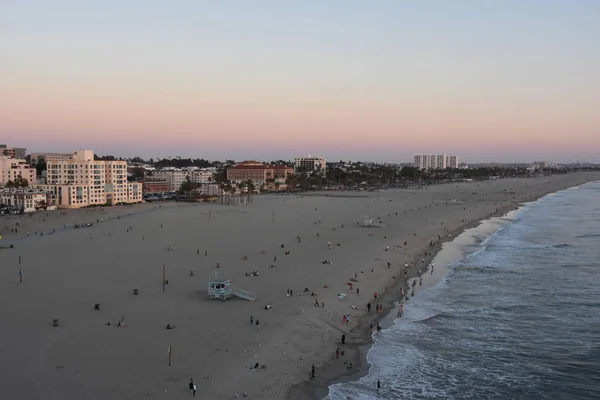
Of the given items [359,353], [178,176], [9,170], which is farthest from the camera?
[178,176]

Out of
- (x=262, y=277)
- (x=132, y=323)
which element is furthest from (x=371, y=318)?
(x=132, y=323)

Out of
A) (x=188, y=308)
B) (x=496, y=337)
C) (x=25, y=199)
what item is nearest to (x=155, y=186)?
(x=25, y=199)

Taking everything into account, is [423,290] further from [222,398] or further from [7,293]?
[7,293]

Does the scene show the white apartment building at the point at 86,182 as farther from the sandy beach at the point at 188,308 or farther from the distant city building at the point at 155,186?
the sandy beach at the point at 188,308

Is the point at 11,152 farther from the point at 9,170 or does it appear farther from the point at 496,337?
the point at 496,337

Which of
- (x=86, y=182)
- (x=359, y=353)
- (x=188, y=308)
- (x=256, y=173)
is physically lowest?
(x=359, y=353)

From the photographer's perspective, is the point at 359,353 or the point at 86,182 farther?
the point at 86,182
